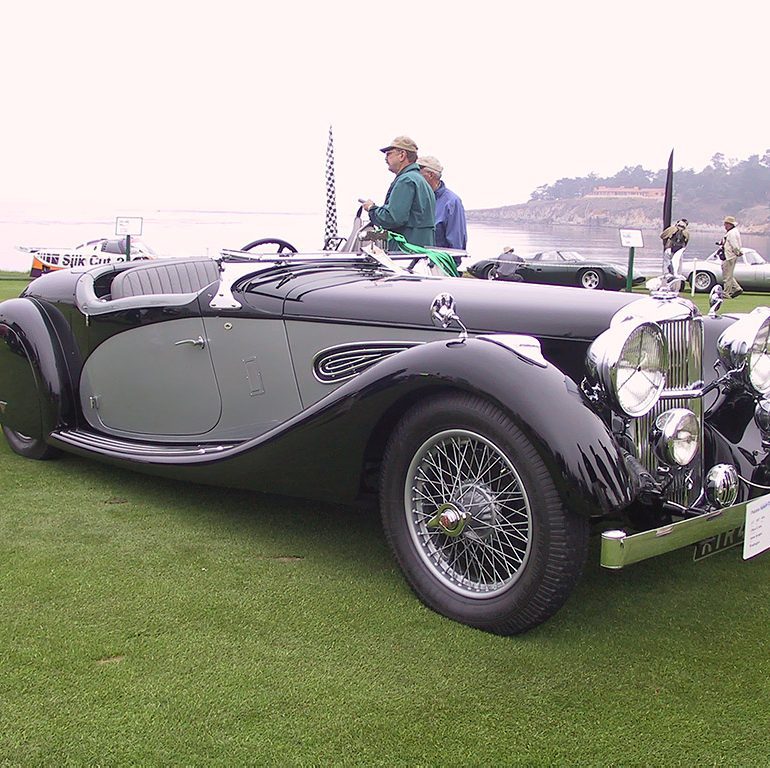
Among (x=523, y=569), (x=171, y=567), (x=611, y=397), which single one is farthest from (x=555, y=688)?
(x=171, y=567)

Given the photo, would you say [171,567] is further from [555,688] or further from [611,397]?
[611,397]

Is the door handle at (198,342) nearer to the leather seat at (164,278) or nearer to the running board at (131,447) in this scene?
the running board at (131,447)

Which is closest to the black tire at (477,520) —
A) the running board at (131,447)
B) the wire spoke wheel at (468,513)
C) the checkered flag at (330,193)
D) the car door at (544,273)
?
the wire spoke wheel at (468,513)

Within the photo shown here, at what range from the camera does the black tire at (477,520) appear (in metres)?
2.65

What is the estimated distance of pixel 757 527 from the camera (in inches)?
110

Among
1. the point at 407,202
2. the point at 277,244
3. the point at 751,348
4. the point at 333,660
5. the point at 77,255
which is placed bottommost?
the point at 333,660

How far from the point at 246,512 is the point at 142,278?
1563mm

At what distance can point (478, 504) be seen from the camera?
2.87 m

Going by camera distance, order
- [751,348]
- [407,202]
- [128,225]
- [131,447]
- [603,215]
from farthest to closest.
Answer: [603,215] → [128,225] → [407,202] → [131,447] → [751,348]

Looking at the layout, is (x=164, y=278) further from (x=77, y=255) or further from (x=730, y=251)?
(x=77, y=255)

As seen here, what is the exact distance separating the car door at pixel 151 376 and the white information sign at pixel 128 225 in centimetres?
1205

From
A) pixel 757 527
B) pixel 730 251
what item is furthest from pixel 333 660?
pixel 730 251

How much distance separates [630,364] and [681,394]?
0.30 m

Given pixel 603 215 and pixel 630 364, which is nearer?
pixel 630 364
